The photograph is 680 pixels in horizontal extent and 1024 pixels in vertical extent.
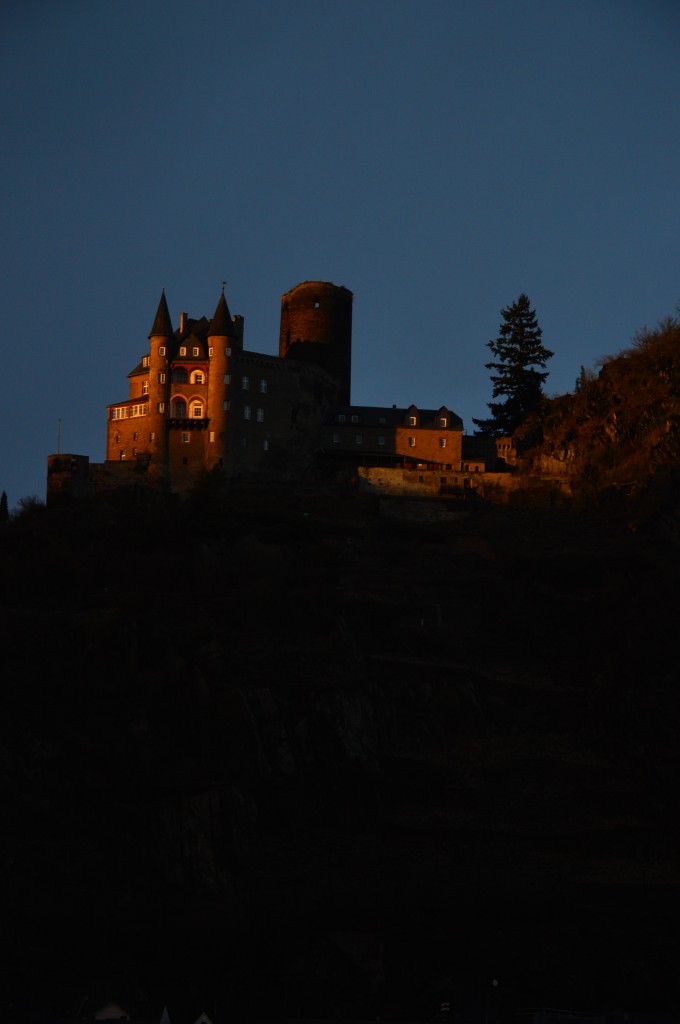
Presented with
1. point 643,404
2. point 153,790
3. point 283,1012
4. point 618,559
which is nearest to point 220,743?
point 153,790

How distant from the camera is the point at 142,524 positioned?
103 meters

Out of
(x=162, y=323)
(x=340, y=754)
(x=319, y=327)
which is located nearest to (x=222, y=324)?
(x=162, y=323)

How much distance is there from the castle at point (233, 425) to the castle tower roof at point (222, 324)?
83mm

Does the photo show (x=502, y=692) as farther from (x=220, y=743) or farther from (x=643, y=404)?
(x=643, y=404)

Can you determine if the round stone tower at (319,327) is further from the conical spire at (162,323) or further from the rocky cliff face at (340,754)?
the rocky cliff face at (340,754)

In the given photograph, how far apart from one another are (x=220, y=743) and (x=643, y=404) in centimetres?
3867

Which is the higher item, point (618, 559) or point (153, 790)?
point (618, 559)

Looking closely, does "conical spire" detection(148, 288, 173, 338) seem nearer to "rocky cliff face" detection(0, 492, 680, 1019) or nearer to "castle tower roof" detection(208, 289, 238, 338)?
"castle tower roof" detection(208, 289, 238, 338)

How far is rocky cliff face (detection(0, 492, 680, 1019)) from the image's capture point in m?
71.5

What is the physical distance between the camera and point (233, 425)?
10925cm

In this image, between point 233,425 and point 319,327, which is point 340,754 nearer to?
point 233,425

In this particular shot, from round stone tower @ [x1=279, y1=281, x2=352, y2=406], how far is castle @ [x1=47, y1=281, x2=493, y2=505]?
6748mm

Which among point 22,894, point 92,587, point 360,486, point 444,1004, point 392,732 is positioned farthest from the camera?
point 360,486

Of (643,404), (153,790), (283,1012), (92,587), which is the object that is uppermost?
(643,404)
